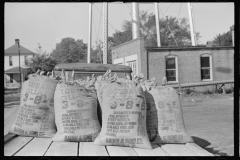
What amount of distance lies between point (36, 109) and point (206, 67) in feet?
58.9

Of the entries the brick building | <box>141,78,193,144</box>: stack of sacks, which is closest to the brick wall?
the brick building

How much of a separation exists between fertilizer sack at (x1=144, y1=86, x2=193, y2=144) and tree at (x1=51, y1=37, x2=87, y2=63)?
35.1 m

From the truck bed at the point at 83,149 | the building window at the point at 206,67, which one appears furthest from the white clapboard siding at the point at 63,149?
the building window at the point at 206,67

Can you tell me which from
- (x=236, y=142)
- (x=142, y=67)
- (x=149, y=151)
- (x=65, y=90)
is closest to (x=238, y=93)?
(x=236, y=142)

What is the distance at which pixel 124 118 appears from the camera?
2.42m

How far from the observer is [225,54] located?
19000 mm

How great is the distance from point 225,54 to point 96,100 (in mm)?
18284

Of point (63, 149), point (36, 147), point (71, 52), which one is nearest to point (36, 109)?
point (36, 147)

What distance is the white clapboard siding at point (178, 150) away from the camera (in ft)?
7.09

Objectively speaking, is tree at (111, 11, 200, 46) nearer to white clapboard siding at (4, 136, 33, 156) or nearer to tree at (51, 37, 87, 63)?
tree at (51, 37, 87, 63)

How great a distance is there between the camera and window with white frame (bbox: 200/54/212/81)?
18.9 m

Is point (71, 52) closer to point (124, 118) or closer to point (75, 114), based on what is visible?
point (75, 114)

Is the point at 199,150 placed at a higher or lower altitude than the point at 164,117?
lower

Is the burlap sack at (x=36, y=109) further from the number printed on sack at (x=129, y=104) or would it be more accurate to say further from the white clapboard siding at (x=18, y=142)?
the number printed on sack at (x=129, y=104)
